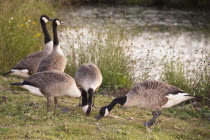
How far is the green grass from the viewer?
6469mm

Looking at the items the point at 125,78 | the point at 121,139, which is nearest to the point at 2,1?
Answer: the point at 125,78

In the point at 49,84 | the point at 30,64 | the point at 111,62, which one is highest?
the point at 49,84

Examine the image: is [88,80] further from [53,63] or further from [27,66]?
[27,66]

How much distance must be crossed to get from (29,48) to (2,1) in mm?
3326

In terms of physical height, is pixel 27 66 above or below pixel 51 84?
below

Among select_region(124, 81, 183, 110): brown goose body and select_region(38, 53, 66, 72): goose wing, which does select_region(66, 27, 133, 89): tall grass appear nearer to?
select_region(38, 53, 66, 72): goose wing

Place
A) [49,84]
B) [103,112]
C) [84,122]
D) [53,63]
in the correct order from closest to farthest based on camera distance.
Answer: [84,122] < [49,84] < [103,112] < [53,63]

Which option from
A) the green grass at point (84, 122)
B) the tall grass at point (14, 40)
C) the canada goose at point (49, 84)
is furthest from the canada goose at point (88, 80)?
the tall grass at point (14, 40)

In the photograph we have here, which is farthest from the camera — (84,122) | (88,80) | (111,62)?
(111,62)

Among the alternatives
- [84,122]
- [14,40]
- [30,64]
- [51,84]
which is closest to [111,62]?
[30,64]

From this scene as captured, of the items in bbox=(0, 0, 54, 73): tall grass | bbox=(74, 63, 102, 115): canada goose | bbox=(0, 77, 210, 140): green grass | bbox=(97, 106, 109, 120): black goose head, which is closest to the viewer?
bbox=(0, 77, 210, 140): green grass

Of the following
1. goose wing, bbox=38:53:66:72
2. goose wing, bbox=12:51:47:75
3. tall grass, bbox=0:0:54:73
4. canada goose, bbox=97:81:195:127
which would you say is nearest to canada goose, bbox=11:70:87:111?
canada goose, bbox=97:81:195:127

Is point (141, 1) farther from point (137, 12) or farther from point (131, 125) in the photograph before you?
point (131, 125)

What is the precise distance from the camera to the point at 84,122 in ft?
24.2
